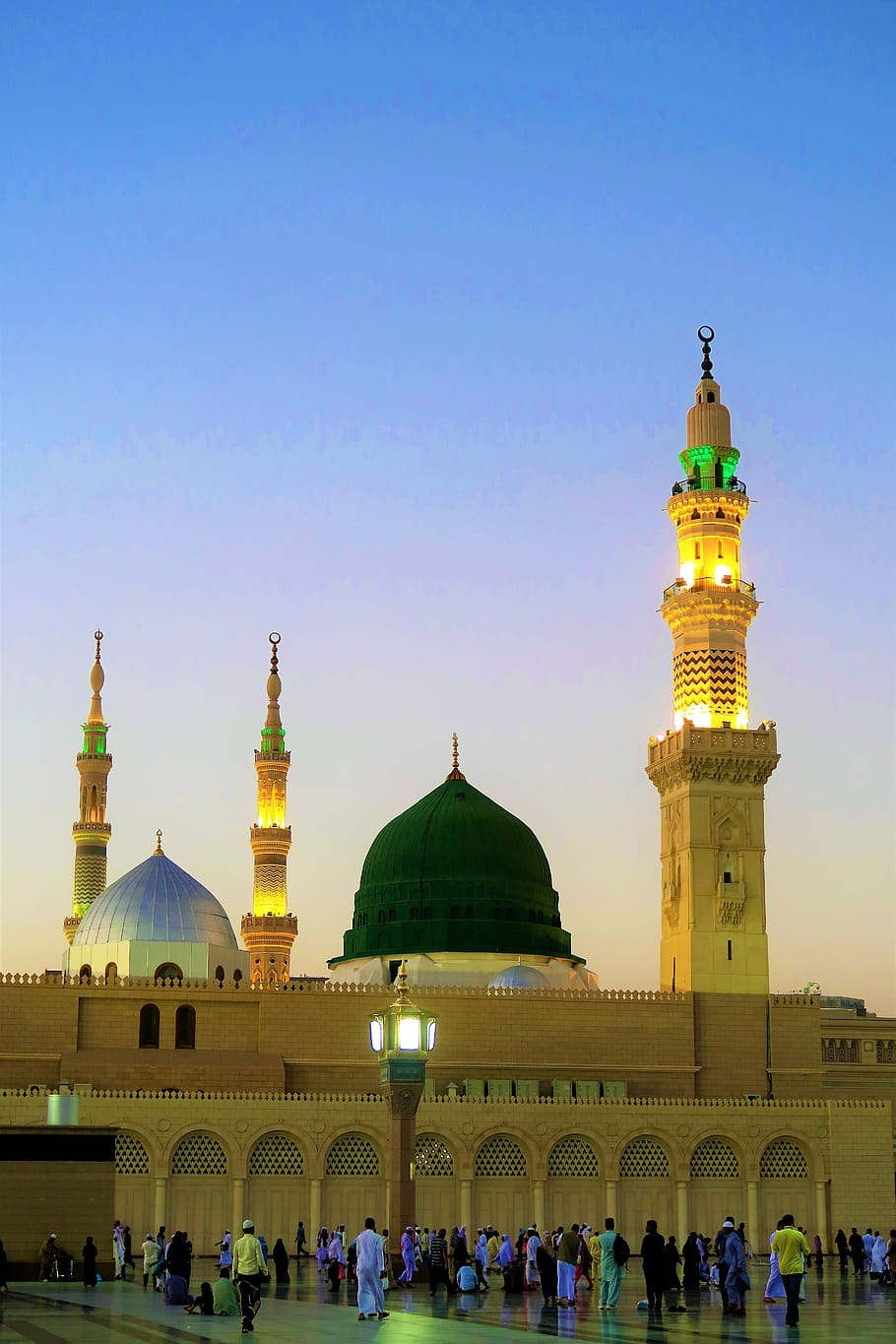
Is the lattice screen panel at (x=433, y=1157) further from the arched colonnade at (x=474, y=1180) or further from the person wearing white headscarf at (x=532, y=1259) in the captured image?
the person wearing white headscarf at (x=532, y=1259)

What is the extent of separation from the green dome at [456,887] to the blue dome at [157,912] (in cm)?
606

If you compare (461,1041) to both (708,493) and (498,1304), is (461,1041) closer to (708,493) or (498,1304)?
(708,493)

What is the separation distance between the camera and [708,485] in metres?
43.9

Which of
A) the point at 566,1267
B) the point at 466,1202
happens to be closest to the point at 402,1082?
the point at 566,1267

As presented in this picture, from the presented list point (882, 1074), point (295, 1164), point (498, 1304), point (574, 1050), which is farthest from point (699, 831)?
point (498, 1304)

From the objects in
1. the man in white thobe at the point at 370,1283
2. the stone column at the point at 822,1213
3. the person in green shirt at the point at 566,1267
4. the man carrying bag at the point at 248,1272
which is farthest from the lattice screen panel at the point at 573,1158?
the man carrying bag at the point at 248,1272

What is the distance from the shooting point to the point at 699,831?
4166cm

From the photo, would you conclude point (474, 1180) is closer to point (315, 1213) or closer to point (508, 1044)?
point (315, 1213)

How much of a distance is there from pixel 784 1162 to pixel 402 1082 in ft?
61.2

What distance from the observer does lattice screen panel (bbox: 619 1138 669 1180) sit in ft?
123

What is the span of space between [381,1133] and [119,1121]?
16.4 ft

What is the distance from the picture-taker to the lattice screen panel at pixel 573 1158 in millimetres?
37188

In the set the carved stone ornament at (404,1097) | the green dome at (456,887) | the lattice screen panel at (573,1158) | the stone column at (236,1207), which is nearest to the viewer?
the carved stone ornament at (404,1097)

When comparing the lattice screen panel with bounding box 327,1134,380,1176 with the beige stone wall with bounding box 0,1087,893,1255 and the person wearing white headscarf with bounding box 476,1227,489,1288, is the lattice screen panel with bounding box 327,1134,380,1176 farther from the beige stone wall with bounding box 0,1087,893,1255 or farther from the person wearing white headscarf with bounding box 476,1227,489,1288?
the person wearing white headscarf with bounding box 476,1227,489,1288
